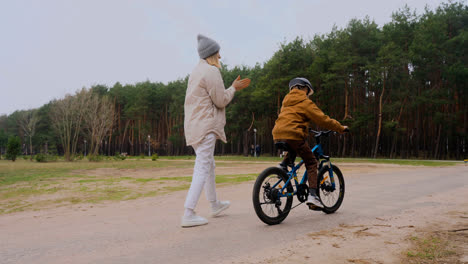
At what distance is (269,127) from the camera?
52031mm

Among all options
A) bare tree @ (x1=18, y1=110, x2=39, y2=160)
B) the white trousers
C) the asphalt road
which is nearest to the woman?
the white trousers

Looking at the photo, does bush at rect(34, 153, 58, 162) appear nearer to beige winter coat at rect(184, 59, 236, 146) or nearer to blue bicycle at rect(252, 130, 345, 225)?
beige winter coat at rect(184, 59, 236, 146)

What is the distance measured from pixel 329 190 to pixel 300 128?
116 centimetres

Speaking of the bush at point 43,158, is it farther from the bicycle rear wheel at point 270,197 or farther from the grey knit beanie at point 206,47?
the bicycle rear wheel at point 270,197

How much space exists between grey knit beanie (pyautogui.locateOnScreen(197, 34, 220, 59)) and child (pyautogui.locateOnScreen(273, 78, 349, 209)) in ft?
3.87

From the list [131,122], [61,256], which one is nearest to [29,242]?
[61,256]

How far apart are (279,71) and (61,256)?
40.6 meters

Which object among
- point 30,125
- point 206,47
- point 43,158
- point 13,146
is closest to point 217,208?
point 206,47

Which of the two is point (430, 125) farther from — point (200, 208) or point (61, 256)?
point (61, 256)

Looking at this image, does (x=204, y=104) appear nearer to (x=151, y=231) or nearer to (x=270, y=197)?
(x=270, y=197)

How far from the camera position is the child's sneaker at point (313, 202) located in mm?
4547

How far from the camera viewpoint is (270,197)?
14.1ft

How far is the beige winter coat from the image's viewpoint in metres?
4.32

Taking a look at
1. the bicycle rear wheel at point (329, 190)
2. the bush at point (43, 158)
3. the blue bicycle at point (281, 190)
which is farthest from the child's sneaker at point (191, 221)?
the bush at point (43, 158)
